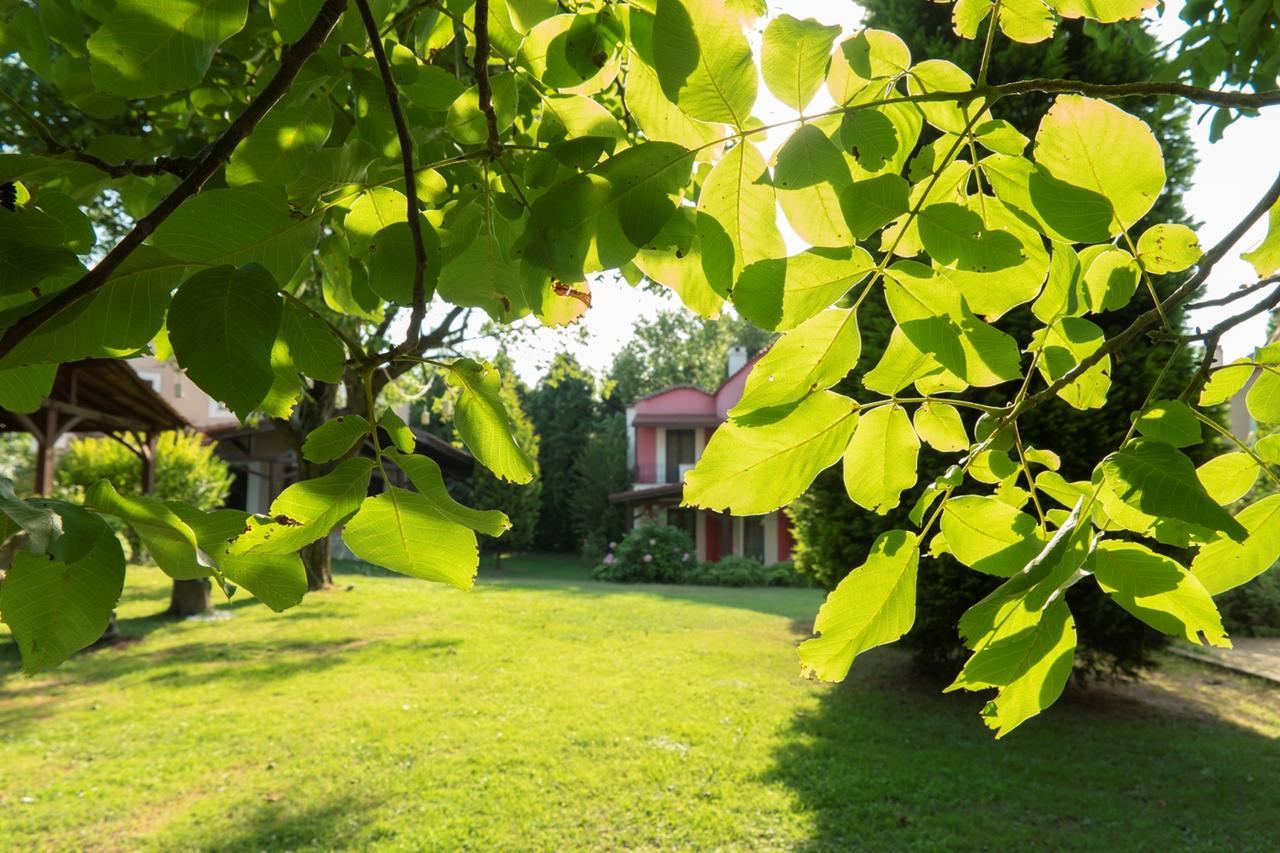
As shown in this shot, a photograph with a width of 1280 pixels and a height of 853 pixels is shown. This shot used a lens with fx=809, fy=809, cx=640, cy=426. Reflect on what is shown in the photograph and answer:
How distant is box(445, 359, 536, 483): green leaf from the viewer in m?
1.04

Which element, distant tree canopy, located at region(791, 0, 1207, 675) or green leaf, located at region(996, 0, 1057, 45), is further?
distant tree canopy, located at region(791, 0, 1207, 675)

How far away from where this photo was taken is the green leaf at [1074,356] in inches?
Answer: 37.7

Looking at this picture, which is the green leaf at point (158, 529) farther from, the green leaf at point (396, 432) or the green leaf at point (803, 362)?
the green leaf at point (803, 362)

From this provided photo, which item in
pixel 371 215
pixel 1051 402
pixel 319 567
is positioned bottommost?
pixel 319 567

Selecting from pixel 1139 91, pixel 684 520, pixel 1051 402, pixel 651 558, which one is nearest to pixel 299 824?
pixel 1139 91

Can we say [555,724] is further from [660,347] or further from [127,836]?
[660,347]

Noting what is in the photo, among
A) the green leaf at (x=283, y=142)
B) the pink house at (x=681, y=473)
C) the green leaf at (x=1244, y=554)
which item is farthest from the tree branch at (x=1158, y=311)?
the pink house at (x=681, y=473)

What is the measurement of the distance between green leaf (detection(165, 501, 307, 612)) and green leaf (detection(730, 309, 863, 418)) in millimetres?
516

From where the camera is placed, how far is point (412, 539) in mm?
849

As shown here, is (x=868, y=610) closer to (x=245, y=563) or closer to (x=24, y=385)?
(x=245, y=563)

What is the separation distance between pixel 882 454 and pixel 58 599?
2.92 ft

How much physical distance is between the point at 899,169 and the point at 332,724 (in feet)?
26.4

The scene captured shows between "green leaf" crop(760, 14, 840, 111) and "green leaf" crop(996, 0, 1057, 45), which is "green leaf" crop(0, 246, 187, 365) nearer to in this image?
"green leaf" crop(760, 14, 840, 111)

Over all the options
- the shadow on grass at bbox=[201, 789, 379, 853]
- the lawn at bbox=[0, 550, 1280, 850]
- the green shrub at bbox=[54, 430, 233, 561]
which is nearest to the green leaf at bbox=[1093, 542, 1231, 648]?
the lawn at bbox=[0, 550, 1280, 850]
